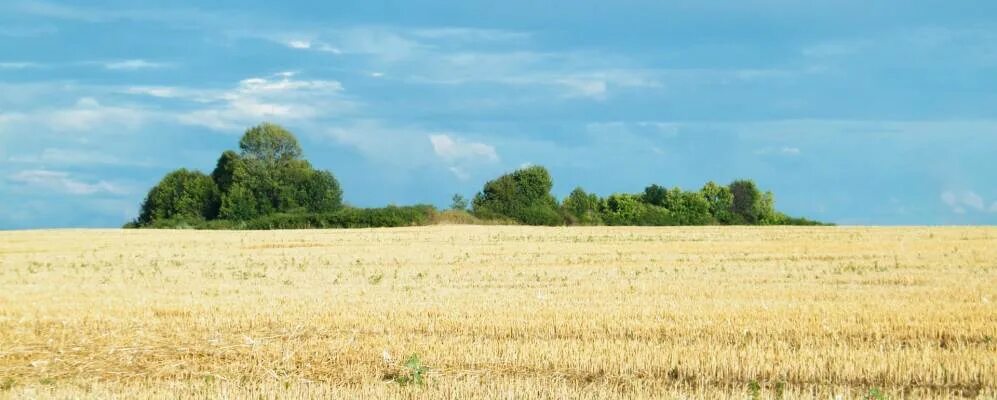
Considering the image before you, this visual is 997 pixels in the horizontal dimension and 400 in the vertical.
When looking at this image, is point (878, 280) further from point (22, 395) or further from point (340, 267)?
point (22, 395)

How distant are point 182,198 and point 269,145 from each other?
11237mm

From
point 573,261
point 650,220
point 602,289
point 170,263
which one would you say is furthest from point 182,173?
point 602,289

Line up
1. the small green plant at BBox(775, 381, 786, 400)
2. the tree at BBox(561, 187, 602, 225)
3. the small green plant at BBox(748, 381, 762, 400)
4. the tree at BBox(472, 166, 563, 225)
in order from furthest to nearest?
the tree at BBox(561, 187, 602, 225) < the tree at BBox(472, 166, 563, 225) < the small green plant at BBox(775, 381, 786, 400) < the small green plant at BBox(748, 381, 762, 400)

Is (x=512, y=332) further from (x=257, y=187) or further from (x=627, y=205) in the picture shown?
(x=627, y=205)

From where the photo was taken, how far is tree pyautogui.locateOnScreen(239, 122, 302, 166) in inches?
3428

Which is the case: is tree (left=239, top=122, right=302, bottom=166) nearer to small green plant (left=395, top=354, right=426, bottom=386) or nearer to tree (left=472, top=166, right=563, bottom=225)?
tree (left=472, top=166, right=563, bottom=225)

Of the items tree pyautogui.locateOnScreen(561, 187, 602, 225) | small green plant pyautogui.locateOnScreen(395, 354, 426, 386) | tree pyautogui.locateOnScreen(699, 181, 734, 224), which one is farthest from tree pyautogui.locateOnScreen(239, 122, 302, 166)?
small green plant pyautogui.locateOnScreen(395, 354, 426, 386)

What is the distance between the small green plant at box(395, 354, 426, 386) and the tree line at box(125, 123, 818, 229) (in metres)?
59.3

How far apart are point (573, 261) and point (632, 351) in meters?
18.2

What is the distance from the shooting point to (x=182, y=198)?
91812 mm

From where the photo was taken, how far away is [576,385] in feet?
31.4

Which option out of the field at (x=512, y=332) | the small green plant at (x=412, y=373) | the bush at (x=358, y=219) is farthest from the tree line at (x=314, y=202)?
the small green plant at (x=412, y=373)

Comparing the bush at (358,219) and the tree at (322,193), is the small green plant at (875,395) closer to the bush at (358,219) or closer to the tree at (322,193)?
the bush at (358,219)

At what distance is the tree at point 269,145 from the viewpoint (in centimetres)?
8706
